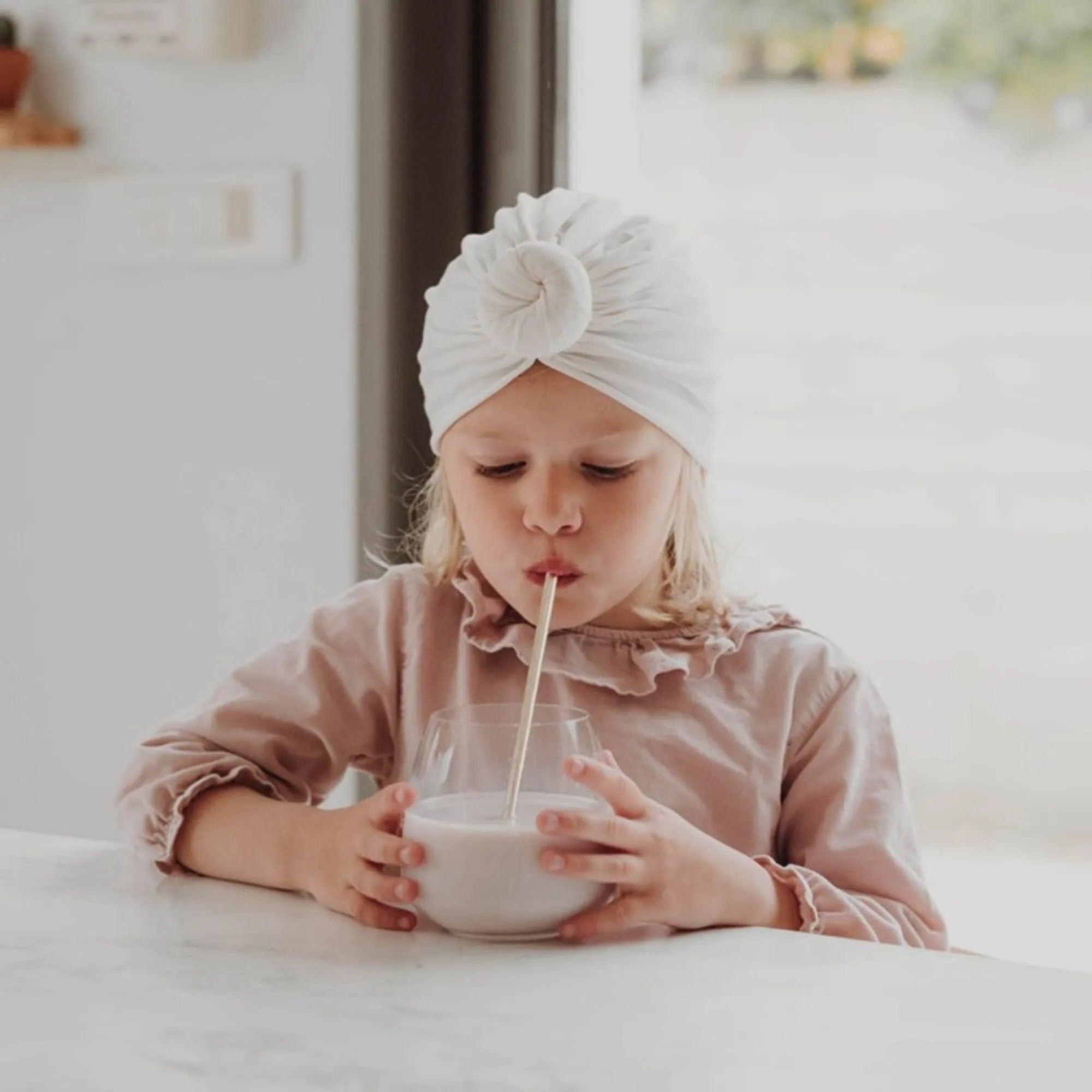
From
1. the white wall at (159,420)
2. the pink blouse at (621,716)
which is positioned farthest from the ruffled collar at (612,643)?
the white wall at (159,420)

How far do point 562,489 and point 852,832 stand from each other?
12.9 inches

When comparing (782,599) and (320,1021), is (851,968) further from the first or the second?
(782,599)

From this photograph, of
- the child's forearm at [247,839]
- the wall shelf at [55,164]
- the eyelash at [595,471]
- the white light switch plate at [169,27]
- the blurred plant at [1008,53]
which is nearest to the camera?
the child's forearm at [247,839]

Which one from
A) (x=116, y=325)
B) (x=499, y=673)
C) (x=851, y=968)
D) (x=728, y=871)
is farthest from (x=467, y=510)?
(x=116, y=325)

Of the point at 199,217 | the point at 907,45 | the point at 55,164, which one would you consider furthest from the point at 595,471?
the point at 55,164

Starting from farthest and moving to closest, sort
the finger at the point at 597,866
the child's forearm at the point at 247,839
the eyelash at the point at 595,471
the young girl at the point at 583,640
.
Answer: the eyelash at the point at 595,471 < the young girl at the point at 583,640 < the child's forearm at the point at 247,839 < the finger at the point at 597,866

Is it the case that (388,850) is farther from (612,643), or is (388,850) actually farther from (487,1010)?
(612,643)

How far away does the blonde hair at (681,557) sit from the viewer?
1.40 metres

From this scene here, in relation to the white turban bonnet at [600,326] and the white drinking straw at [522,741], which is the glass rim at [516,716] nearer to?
the white drinking straw at [522,741]

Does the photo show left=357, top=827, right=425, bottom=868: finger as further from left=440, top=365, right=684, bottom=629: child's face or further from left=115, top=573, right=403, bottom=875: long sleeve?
left=440, top=365, right=684, bottom=629: child's face

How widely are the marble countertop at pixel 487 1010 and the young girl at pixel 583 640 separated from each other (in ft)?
0.58

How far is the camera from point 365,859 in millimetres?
1017

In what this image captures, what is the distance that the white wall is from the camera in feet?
6.72

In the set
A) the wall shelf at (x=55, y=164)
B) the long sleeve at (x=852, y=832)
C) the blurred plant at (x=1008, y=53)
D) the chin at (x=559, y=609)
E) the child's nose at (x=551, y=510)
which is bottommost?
the long sleeve at (x=852, y=832)
